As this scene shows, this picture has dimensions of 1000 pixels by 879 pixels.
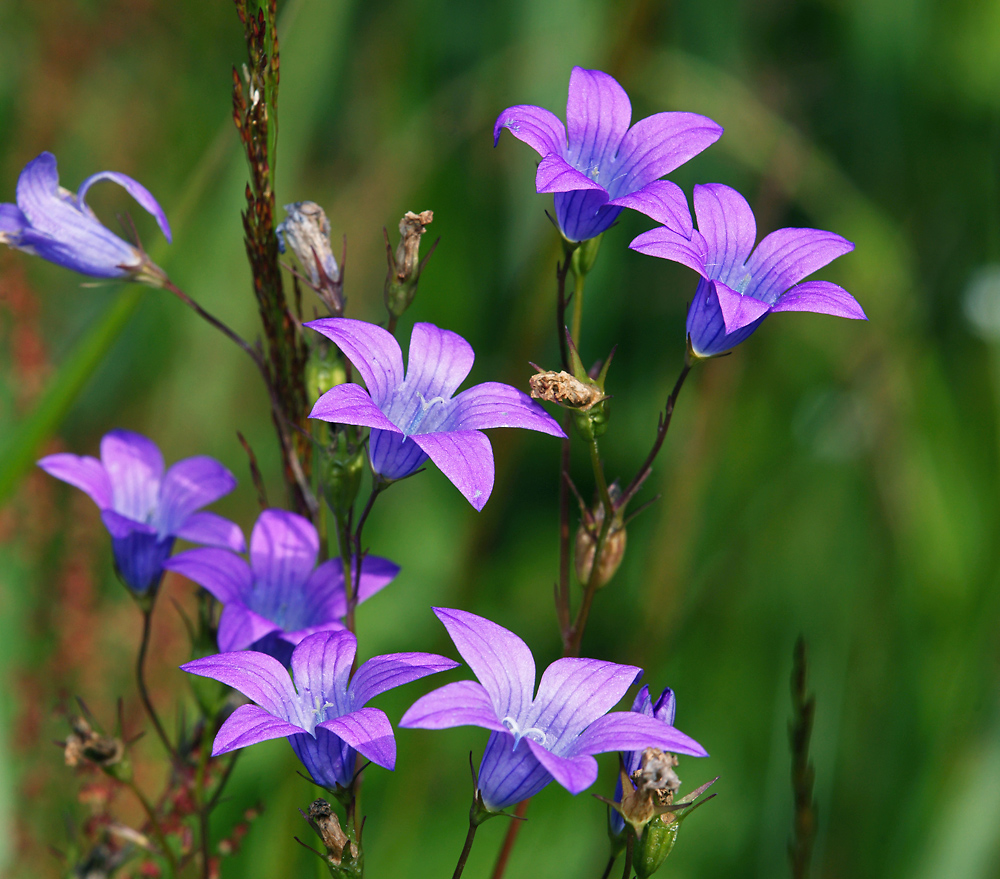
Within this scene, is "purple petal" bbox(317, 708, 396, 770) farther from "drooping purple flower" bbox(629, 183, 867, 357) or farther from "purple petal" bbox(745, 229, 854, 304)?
"purple petal" bbox(745, 229, 854, 304)

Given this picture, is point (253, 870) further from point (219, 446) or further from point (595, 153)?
point (595, 153)

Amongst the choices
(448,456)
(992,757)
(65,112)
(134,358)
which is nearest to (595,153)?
(448,456)

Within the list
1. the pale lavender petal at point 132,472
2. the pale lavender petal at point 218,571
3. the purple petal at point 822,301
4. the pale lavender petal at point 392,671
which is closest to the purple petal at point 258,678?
the pale lavender petal at point 392,671

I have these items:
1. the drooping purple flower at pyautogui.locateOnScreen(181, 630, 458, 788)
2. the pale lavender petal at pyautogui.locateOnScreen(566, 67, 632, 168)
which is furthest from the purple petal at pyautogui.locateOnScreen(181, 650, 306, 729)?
the pale lavender petal at pyautogui.locateOnScreen(566, 67, 632, 168)

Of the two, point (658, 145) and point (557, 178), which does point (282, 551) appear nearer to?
point (557, 178)

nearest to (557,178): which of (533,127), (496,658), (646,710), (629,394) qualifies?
(533,127)

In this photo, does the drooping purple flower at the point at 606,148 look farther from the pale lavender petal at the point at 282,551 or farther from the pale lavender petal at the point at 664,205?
the pale lavender petal at the point at 282,551
